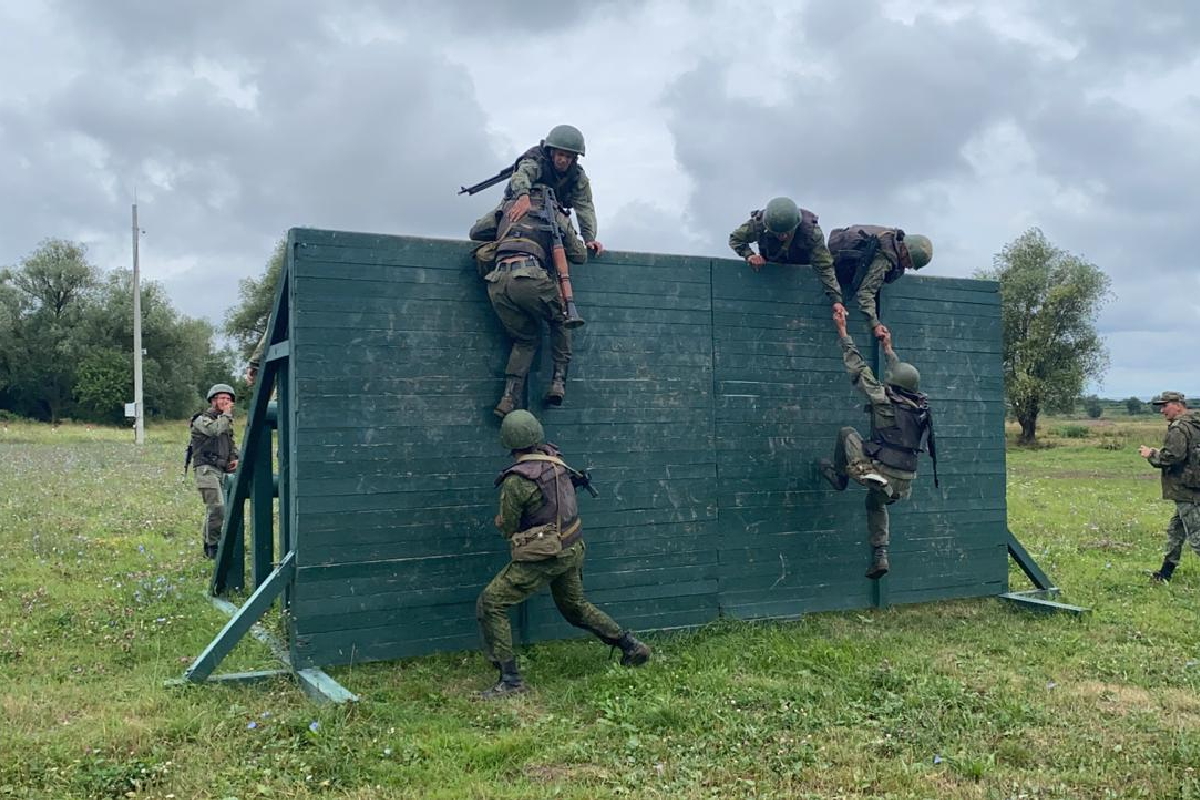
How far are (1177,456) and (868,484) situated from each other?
4609 mm

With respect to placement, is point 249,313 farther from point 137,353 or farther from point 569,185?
point 569,185

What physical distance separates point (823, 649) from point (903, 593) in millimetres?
2508

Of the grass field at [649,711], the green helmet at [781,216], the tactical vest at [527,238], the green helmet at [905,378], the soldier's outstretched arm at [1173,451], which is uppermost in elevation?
the green helmet at [781,216]

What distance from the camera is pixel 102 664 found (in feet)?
23.8

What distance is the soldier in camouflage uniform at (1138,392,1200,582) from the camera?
11.0 m

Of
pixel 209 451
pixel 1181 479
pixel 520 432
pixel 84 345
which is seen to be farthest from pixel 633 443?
pixel 84 345

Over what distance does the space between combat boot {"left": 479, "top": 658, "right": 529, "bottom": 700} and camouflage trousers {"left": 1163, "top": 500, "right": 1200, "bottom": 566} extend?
788 centimetres

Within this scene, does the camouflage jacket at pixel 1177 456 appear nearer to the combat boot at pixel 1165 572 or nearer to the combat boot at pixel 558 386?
the combat boot at pixel 1165 572

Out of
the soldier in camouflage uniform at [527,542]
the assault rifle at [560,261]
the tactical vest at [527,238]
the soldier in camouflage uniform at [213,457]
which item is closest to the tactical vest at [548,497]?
the soldier in camouflage uniform at [527,542]

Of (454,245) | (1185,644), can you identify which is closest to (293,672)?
(454,245)

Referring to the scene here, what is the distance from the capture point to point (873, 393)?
29.4 ft

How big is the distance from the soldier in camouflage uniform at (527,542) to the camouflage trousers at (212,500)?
5700 millimetres

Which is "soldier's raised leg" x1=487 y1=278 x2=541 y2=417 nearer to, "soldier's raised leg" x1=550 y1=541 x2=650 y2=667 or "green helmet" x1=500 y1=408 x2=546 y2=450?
"green helmet" x1=500 y1=408 x2=546 y2=450

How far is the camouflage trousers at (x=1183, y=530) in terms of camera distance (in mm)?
11000
